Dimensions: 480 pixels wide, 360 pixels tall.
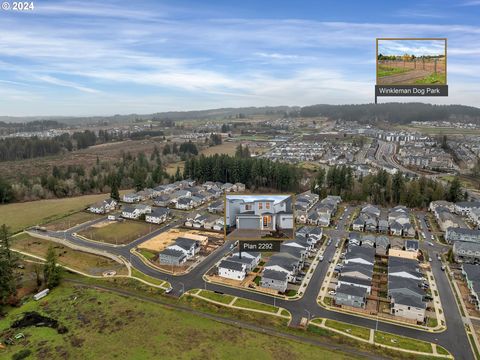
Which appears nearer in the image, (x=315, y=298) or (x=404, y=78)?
(x=404, y=78)

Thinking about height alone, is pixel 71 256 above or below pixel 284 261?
below

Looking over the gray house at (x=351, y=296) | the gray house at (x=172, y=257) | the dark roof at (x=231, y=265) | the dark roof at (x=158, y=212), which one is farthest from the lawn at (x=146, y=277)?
the gray house at (x=351, y=296)

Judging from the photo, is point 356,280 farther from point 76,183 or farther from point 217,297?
point 76,183

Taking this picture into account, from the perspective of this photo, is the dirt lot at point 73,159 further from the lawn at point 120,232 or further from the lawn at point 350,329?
the lawn at point 350,329

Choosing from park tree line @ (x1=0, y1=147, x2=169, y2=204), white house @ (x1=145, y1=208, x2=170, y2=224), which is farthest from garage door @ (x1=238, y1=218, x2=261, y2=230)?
park tree line @ (x1=0, y1=147, x2=169, y2=204)

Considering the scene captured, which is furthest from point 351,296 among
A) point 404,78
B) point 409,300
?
point 404,78

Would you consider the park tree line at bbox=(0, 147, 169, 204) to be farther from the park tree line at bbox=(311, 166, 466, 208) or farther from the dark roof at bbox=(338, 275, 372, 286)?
the dark roof at bbox=(338, 275, 372, 286)
